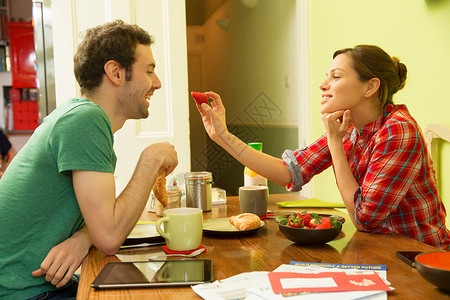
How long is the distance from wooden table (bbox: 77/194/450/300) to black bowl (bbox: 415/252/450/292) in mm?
26

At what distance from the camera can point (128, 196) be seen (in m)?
1.12

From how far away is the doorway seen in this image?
359 centimetres

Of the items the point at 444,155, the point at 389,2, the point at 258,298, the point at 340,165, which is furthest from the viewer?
the point at 389,2

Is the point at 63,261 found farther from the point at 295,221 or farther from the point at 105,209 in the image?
the point at 295,221

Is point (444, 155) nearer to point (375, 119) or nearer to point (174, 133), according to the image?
point (375, 119)

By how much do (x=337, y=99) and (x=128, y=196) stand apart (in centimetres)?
76

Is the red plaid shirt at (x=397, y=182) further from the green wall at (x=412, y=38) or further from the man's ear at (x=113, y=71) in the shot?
the man's ear at (x=113, y=71)

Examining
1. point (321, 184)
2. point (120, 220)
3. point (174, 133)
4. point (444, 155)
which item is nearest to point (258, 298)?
point (120, 220)

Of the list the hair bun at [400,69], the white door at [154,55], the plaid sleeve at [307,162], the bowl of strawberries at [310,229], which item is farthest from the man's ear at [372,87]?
the white door at [154,55]

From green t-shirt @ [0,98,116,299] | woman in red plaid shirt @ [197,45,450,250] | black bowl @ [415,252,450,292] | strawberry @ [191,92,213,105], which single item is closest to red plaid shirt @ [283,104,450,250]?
woman in red plaid shirt @ [197,45,450,250]

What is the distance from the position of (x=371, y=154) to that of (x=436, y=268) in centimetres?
69

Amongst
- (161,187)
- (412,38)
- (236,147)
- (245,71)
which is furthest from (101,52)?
(245,71)

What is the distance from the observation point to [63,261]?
1105 mm

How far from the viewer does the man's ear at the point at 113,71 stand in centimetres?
135
